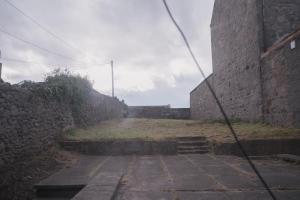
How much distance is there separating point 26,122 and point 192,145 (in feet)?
15.3

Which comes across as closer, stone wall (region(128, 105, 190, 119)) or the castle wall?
the castle wall

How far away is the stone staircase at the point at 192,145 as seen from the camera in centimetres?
859

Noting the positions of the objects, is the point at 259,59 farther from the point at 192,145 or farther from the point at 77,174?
the point at 77,174

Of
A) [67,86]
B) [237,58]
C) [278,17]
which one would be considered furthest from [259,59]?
[67,86]

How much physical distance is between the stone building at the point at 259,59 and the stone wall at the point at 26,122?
704cm

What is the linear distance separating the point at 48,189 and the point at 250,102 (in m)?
9.15

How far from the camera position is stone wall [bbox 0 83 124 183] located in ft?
20.7

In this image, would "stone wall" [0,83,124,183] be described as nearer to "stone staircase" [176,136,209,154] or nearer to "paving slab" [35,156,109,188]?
"paving slab" [35,156,109,188]

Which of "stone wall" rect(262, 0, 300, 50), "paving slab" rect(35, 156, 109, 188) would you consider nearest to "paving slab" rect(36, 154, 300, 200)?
"paving slab" rect(35, 156, 109, 188)

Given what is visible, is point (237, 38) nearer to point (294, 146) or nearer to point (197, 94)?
point (294, 146)

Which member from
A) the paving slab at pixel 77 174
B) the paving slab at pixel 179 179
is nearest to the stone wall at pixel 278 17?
the paving slab at pixel 179 179

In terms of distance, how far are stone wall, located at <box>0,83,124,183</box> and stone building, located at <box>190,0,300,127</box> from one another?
23.1ft

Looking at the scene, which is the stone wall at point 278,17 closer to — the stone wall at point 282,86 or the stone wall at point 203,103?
the stone wall at point 282,86

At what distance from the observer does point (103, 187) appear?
177 inches
